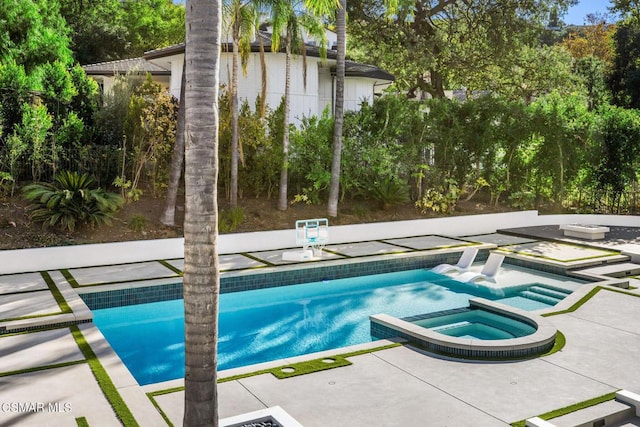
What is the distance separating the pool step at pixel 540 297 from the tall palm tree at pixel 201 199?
353 inches

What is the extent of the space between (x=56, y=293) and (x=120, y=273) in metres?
1.78

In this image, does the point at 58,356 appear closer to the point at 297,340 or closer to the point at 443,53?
the point at 297,340

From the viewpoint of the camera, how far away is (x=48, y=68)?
14320 millimetres

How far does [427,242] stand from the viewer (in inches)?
611

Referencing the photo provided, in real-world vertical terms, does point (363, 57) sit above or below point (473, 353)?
above

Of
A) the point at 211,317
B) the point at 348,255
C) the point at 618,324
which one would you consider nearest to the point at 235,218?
the point at 348,255

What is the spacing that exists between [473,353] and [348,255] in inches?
245

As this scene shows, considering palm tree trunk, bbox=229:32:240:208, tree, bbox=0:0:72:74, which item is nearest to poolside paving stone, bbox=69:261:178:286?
palm tree trunk, bbox=229:32:240:208

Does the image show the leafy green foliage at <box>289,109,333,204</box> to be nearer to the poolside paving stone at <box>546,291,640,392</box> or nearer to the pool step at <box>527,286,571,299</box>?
the pool step at <box>527,286,571,299</box>

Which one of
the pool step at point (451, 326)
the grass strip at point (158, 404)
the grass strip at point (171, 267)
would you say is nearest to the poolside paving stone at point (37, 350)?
the grass strip at point (158, 404)

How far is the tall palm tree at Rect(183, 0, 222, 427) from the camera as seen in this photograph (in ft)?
12.4

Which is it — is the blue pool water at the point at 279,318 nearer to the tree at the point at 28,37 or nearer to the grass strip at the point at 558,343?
the grass strip at the point at 558,343

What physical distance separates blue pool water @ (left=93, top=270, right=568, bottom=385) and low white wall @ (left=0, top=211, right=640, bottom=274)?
2.41 metres

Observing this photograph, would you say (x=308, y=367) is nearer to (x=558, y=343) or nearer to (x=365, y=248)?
(x=558, y=343)
